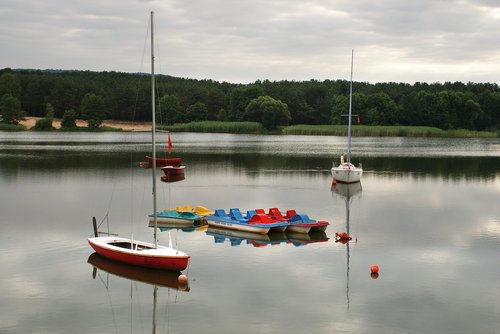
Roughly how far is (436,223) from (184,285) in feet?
64.5

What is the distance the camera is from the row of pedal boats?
3412 centimetres

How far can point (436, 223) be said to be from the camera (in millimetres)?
38750

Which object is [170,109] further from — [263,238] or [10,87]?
[263,238]

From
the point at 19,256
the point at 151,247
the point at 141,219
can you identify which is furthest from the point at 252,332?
the point at 141,219

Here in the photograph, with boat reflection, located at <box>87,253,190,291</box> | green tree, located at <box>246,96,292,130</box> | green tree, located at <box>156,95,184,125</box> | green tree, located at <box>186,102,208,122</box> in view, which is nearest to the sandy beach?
green tree, located at <box>156,95,184,125</box>

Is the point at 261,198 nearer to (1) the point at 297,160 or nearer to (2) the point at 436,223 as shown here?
(2) the point at 436,223

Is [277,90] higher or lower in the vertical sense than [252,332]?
higher

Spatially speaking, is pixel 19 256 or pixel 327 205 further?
pixel 327 205

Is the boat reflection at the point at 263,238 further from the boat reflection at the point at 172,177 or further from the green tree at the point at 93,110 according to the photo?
the green tree at the point at 93,110

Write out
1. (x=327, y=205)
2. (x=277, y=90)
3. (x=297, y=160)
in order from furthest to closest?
(x=277, y=90), (x=297, y=160), (x=327, y=205)

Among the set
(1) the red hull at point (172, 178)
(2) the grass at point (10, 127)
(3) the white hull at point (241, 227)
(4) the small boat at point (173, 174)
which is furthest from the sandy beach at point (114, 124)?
(3) the white hull at point (241, 227)

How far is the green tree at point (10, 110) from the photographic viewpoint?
166 m

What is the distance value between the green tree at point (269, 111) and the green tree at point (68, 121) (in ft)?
154

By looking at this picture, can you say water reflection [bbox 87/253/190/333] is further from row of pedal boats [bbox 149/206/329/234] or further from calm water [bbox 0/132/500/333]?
row of pedal boats [bbox 149/206/329/234]
